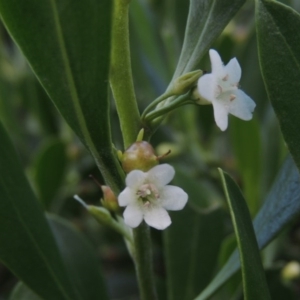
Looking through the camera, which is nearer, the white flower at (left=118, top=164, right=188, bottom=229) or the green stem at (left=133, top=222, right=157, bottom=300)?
the white flower at (left=118, top=164, right=188, bottom=229)

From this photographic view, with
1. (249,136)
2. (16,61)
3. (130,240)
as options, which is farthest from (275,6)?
(16,61)

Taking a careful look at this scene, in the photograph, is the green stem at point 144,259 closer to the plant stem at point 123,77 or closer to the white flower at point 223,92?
the plant stem at point 123,77

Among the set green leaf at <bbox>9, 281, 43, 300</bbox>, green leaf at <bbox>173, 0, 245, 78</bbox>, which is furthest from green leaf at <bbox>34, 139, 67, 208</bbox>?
green leaf at <bbox>173, 0, 245, 78</bbox>

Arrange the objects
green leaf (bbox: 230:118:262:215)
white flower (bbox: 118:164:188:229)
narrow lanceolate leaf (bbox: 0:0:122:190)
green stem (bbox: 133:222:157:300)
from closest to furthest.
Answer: narrow lanceolate leaf (bbox: 0:0:122:190) → white flower (bbox: 118:164:188:229) → green stem (bbox: 133:222:157:300) → green leaf (bbox: 230:118:262:215)

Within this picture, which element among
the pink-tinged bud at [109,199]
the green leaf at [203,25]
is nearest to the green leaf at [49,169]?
the pink-tinged bud at [109,199]

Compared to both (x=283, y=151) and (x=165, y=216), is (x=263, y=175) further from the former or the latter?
(x=165, y=216)

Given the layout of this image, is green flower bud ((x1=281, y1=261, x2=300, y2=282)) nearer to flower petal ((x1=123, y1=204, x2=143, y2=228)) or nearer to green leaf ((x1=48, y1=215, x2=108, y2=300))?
green leaf ((x1=48, y1=215, x2=108, y2=300))

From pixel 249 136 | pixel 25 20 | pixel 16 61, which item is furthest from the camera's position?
pixel 16 61

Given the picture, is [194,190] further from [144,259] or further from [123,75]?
[123,75]
